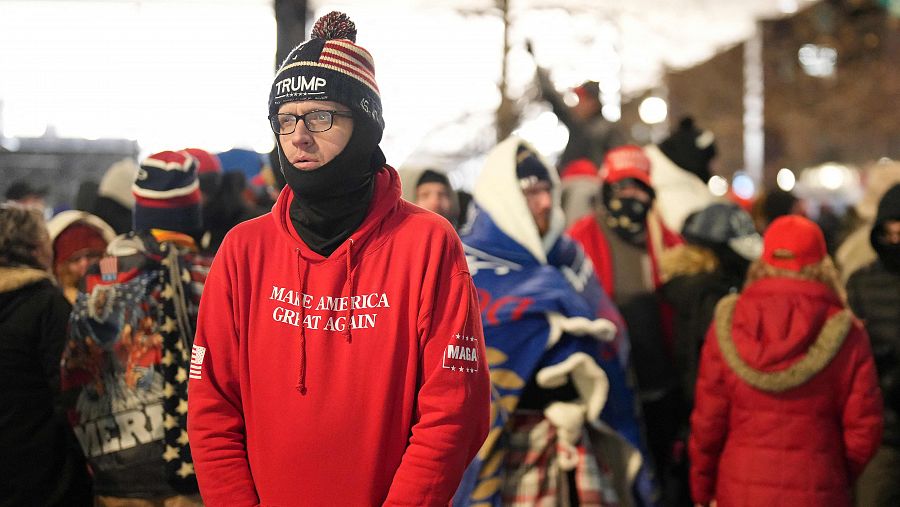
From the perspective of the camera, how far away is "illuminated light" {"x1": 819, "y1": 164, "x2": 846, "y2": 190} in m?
41.6

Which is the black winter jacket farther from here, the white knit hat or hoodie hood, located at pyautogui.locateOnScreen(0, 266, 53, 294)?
the white knit hat

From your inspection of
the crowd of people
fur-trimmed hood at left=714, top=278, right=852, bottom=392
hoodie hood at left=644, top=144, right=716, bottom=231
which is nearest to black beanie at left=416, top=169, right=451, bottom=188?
the crowd of people

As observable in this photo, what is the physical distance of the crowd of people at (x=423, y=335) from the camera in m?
3.09

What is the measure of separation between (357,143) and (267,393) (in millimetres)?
755

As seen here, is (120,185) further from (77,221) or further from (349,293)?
(349,293)

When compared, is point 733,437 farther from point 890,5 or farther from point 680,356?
point 890,5

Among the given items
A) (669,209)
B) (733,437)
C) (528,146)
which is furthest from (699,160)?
(733,437)

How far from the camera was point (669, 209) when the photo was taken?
8312mm

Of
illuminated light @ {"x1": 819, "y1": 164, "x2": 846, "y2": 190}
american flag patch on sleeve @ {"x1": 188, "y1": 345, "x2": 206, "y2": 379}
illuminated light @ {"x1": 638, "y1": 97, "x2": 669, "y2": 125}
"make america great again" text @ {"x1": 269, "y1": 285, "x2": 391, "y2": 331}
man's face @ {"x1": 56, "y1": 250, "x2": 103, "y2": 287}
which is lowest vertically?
american flag patch on sleeve @ {"x1": 188, "y1": 345, "x2": 206, "y2": 379}

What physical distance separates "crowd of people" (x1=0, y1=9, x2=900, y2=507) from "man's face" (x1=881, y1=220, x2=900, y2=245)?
0.01 metres

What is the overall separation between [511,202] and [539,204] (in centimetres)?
16

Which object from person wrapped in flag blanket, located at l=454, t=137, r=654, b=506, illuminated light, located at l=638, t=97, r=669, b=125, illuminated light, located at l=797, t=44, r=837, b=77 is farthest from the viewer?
illuminated light, located at l=797, t=44, r=837, b=77

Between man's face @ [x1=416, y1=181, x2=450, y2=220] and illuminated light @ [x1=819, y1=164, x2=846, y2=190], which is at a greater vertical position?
illuminated light @ [x1=819, y1=164, x2=846, y2=190]

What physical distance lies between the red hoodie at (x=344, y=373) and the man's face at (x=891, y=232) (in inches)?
148
